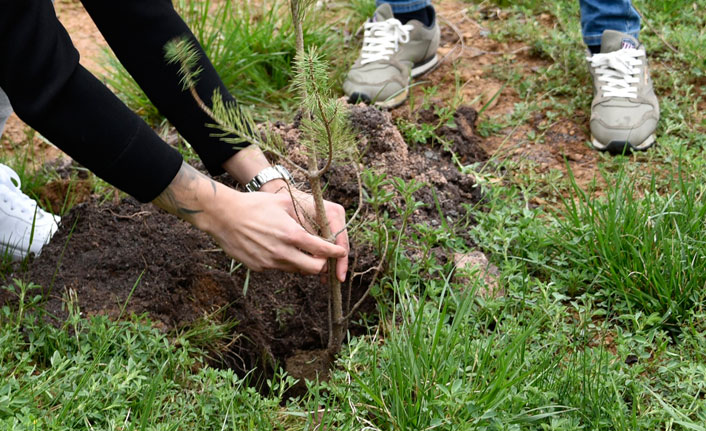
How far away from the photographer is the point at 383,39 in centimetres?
318

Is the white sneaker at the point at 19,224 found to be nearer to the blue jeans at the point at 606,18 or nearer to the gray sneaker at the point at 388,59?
the gray sneaker at the point at 388,59

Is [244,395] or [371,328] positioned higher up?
[244,395]

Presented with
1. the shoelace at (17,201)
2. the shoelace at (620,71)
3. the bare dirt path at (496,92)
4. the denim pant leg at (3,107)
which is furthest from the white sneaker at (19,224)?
the shoelace at (620,71)

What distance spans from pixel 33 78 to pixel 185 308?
80 cm

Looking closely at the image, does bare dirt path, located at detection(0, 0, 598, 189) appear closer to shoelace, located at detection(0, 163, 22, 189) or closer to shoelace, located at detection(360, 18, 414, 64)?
shoelace, located at detection(360, 18, 414, 64)

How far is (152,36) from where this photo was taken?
1914 millimetres

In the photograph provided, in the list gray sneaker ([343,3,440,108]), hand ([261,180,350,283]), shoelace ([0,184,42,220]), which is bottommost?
gray sneaker ([343,3,440,108])

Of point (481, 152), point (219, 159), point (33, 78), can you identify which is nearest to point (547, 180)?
point (481, 152)

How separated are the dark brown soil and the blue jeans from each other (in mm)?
1084

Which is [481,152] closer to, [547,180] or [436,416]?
[547,180]

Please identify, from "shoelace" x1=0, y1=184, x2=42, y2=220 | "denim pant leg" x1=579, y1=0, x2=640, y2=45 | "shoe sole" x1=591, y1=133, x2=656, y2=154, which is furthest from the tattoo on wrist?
"denim pant leg" x1=579, y1=0, x2=640, y2=45

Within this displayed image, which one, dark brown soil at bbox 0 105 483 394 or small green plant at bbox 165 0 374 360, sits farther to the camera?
dark brown soil at bbox 0 105 483 394

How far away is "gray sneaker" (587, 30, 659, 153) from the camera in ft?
9.05

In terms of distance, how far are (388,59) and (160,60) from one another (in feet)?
4.55
